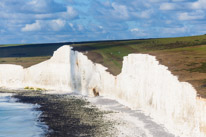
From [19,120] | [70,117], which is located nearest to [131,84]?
[70,117]

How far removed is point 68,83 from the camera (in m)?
82.4

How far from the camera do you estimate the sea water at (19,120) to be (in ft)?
137

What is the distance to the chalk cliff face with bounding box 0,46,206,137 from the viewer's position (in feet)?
116

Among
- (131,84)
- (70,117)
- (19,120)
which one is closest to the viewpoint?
(70,117)

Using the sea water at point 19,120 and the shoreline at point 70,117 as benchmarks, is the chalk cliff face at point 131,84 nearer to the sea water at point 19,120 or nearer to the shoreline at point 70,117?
the shoreline at point 70,117

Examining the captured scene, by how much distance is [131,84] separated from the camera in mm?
57531

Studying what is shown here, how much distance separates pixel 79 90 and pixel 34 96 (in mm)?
9827

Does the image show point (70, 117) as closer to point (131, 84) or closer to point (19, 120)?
point (19, 120)

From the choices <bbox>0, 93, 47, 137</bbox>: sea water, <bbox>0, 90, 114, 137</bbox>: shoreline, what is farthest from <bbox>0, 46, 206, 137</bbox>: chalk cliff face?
<bbox>0, 93, 47, 137</bbox>: sea water

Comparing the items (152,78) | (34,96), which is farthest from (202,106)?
(34,96)

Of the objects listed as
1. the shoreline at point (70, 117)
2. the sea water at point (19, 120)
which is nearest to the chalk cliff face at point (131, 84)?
the shoreline at point (70, 117)

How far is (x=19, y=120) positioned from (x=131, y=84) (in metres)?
17.2

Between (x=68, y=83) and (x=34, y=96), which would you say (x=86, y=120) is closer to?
(x=34, y=96)

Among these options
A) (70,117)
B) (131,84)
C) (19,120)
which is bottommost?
(19,120)
